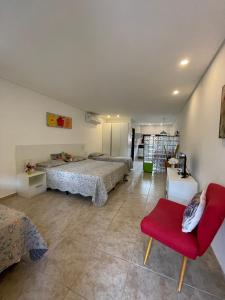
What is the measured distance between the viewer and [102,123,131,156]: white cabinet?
7.06 meters

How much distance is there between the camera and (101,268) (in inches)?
57.1

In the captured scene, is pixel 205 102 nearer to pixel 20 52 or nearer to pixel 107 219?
pixel 107 219

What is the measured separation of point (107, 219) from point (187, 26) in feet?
8.79

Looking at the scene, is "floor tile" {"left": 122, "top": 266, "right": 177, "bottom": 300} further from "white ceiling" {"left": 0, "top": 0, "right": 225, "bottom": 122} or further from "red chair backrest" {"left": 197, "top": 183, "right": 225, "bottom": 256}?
"white ceiling" {"left": 0, "top": 0, "right": 225, "bottom": 122}

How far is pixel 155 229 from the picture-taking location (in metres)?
1.37

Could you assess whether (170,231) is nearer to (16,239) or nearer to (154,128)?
(16,239)

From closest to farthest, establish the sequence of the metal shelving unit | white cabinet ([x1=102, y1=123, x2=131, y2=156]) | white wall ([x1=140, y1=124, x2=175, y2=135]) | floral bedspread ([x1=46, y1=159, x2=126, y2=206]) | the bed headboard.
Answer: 1. floral bedspread ([x1=46, y1=159, x2=126, y2=206])
2. the bed headboard
3. the metal shelving unit
4. white cabinet ([x1=102, y1=123, x2=131, y2=156])
5. white wall ([x1=140, y1=124, x2=175, y2=135])

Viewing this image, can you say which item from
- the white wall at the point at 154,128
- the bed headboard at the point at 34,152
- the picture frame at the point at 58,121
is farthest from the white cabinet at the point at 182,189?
the white wall at the point at 154,128

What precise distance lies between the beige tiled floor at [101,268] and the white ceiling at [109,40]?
2.46 metres

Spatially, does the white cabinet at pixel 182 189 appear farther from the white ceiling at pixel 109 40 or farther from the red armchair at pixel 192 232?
the white ceiling at pixel 109 40

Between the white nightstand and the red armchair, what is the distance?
265cm

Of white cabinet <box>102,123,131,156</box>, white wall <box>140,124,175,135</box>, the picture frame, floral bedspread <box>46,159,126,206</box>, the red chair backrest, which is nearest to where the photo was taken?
the red chair backrest

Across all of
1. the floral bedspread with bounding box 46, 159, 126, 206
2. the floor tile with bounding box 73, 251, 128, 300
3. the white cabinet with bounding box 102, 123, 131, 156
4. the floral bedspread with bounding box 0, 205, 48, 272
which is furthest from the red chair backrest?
the white cabinet with bounding box 102, 123, 131, 156

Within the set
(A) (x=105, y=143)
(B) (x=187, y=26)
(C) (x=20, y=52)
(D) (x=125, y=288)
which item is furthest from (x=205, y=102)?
(A) (x=105, y=143)
